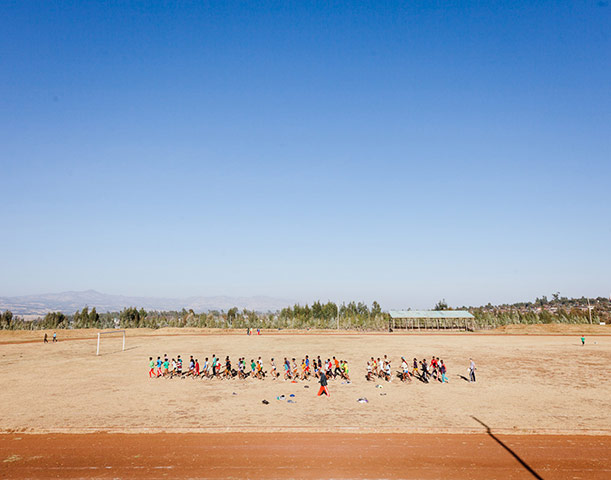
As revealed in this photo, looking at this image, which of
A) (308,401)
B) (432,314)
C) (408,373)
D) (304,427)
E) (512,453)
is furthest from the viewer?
(432,314)

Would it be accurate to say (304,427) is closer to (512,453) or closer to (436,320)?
(512,453)

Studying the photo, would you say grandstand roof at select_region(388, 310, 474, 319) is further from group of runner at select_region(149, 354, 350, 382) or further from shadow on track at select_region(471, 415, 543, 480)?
shadow on track at select_region(471, 415, 543, 480)

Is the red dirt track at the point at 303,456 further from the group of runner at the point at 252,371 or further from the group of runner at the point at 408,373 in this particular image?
the group of runner at the point at 252,371

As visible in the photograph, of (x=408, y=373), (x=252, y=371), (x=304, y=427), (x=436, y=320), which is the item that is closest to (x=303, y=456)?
(x=304, y=427)

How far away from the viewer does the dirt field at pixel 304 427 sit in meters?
13.9

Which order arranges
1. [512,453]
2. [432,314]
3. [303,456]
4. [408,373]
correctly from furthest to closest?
[432,314], [408,373], [512,453], [303,456]

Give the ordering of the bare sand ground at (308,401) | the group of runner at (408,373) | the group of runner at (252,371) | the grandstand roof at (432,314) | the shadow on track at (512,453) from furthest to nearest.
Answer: the grandstand roof at (432,314) → the group of runner at (252,371) → the group of runner at (408,373) → the bare sand ground at (308,401) → the shadow on track at (512,453)

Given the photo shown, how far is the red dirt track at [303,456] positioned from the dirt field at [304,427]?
0.07 m

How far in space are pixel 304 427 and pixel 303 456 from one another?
316cm

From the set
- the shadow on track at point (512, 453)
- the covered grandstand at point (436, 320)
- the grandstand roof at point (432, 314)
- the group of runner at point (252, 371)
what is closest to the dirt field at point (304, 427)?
the shadow on track at point (512, 453)

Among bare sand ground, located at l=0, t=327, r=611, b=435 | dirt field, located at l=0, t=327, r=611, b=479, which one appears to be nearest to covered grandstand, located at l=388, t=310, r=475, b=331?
bare sand ground, located at l=0, t=327, r=611, b=435

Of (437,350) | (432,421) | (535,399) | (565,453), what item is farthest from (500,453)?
(437,350)

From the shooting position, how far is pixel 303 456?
1473 centimetres

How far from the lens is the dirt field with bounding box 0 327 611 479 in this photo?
45.5ft
